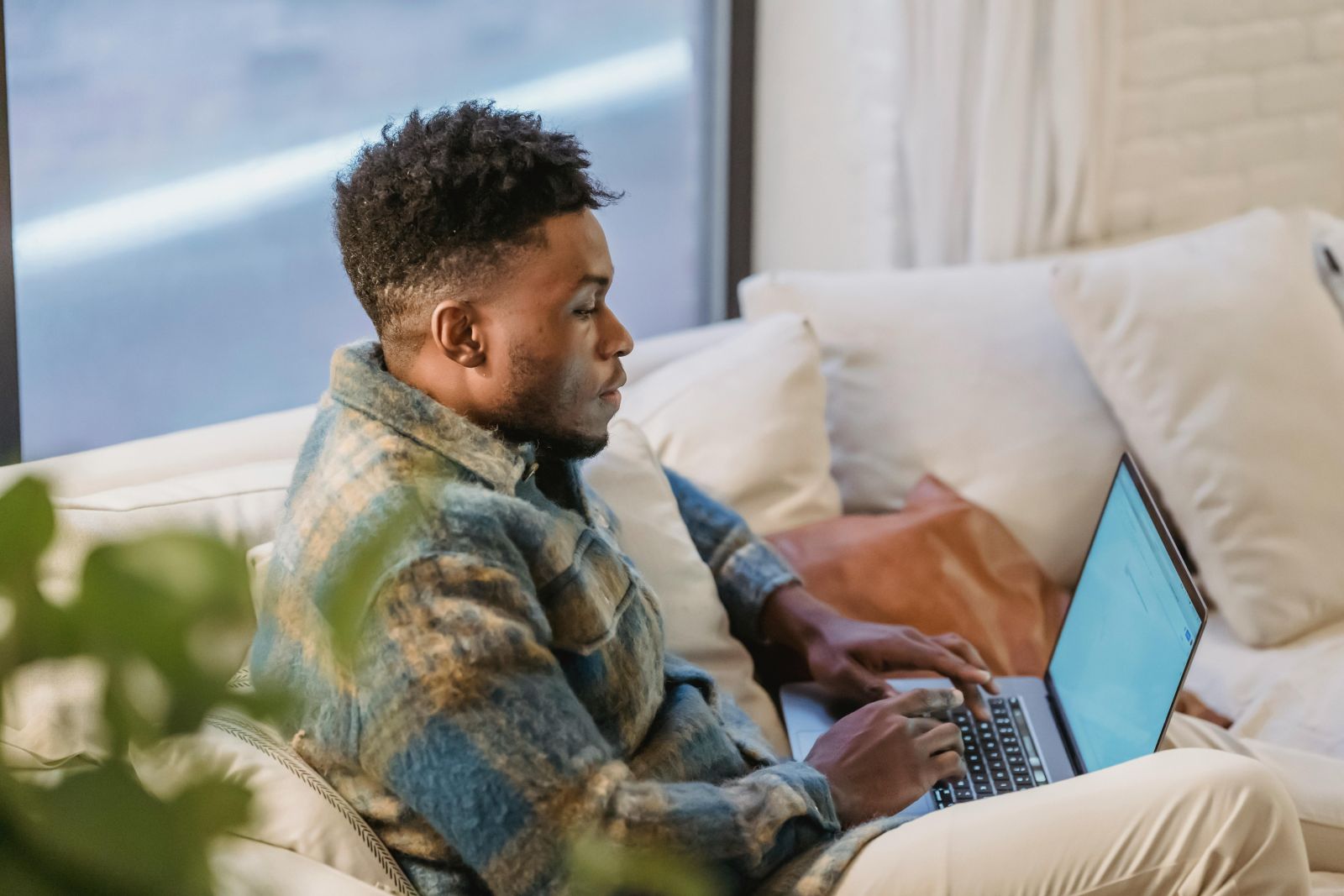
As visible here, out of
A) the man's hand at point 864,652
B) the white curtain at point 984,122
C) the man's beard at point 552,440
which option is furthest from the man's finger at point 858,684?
the white curtain at point 984,122

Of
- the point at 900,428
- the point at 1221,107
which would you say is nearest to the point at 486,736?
the point at 900,428

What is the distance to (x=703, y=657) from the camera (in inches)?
64.0

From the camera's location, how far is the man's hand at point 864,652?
5.19 ft

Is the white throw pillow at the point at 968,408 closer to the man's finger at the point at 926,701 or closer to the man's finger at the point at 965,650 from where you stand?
the man's finger at the point at 965,650

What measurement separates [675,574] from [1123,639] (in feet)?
1.59

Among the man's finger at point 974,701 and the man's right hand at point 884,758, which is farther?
the man's finger at point 974,701

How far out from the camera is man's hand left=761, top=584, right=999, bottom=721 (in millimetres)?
1581

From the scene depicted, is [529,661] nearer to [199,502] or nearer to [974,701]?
[199,502]

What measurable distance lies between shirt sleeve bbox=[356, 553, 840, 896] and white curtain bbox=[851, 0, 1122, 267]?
5.11ft

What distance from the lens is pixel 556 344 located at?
1.25 meters

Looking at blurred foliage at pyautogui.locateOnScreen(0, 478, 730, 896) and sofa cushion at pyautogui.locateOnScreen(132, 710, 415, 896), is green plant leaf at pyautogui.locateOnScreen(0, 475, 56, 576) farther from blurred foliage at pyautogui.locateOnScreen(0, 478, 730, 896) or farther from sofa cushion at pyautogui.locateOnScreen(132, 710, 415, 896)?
sofa cushion at pyautogui.locateOnScreen(132, 710, 415, 896)

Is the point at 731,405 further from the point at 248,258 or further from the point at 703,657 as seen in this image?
the point at 248,258

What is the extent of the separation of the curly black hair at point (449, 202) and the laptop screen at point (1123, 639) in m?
0.66

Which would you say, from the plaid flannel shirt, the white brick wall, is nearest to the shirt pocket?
the plaid flannel shirt
